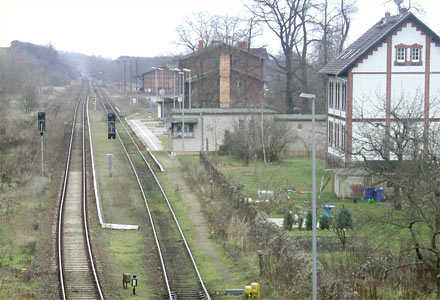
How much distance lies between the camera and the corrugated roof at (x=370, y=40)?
99.7 ft

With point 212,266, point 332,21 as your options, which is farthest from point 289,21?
point 212,266

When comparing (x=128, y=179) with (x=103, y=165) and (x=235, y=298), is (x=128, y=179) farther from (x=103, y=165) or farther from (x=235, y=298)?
(x=235, y=298)

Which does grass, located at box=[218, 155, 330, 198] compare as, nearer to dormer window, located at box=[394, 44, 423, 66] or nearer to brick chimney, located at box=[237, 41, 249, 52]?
dormer window, located at box=[394, 44, 423, 66]

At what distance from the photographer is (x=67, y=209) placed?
26.2 metres

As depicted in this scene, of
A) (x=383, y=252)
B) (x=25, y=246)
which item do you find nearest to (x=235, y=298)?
(x=383, y=252)

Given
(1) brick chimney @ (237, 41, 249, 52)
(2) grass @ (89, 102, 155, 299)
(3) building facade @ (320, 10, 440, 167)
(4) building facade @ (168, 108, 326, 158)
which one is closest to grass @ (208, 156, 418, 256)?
(4) building facade @ (168, 108, 326, 158)

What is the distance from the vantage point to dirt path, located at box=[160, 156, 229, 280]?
19.8m

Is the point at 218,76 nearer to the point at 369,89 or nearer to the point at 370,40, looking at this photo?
the point at 370,40

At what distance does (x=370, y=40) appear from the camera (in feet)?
104

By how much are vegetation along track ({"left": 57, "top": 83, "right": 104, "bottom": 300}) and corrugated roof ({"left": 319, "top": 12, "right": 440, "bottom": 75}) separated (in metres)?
13.2

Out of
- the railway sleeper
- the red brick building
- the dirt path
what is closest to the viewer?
the railway sleeper

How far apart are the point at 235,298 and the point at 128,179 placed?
1785 cm

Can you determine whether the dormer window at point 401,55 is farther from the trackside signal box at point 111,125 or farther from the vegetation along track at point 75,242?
the vegetation along track at point 75,242

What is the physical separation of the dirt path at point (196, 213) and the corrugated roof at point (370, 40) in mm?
8979
